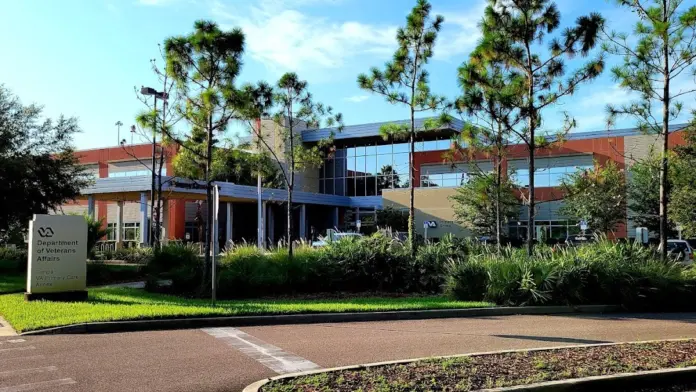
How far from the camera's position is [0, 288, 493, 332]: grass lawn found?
1062 centimetres

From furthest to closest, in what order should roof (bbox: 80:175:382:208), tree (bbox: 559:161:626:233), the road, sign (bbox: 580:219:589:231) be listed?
tree (bbox: 559:161:626:233) → roof (bbox: 80:175:382:208) → sign (bbox: 580:219:589:231) → the road

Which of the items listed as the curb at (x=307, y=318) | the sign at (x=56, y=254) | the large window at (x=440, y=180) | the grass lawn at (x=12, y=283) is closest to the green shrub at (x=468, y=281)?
the curb at (x=307, y=318)

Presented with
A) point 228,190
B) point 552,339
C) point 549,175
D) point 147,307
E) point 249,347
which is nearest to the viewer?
point 249,347

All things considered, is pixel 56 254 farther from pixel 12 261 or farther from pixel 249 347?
pixel 12 261

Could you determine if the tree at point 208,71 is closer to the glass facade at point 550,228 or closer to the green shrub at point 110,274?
the green shrub at point 110,274

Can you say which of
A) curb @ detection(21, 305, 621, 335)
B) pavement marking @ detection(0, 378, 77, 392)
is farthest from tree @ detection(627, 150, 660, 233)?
pavement marking @ detection(0, 378, 77, 392)

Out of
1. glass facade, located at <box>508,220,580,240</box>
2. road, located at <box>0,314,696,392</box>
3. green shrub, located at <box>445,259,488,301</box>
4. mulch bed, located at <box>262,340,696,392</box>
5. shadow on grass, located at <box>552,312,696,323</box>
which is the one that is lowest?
shadow on grass, located at <box>552,312,696,323</box>

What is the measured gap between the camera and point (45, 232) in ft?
45.5

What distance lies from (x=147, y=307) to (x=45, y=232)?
12.2 feet

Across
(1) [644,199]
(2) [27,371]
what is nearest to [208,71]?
(2) [27,371]

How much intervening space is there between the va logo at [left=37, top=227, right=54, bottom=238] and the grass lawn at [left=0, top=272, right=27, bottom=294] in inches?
139

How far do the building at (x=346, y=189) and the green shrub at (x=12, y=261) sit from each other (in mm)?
10857

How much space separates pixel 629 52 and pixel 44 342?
1438cm

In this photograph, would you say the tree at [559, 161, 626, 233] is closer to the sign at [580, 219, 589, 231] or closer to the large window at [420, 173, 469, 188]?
the sign at [580, 219, 589, 231]
